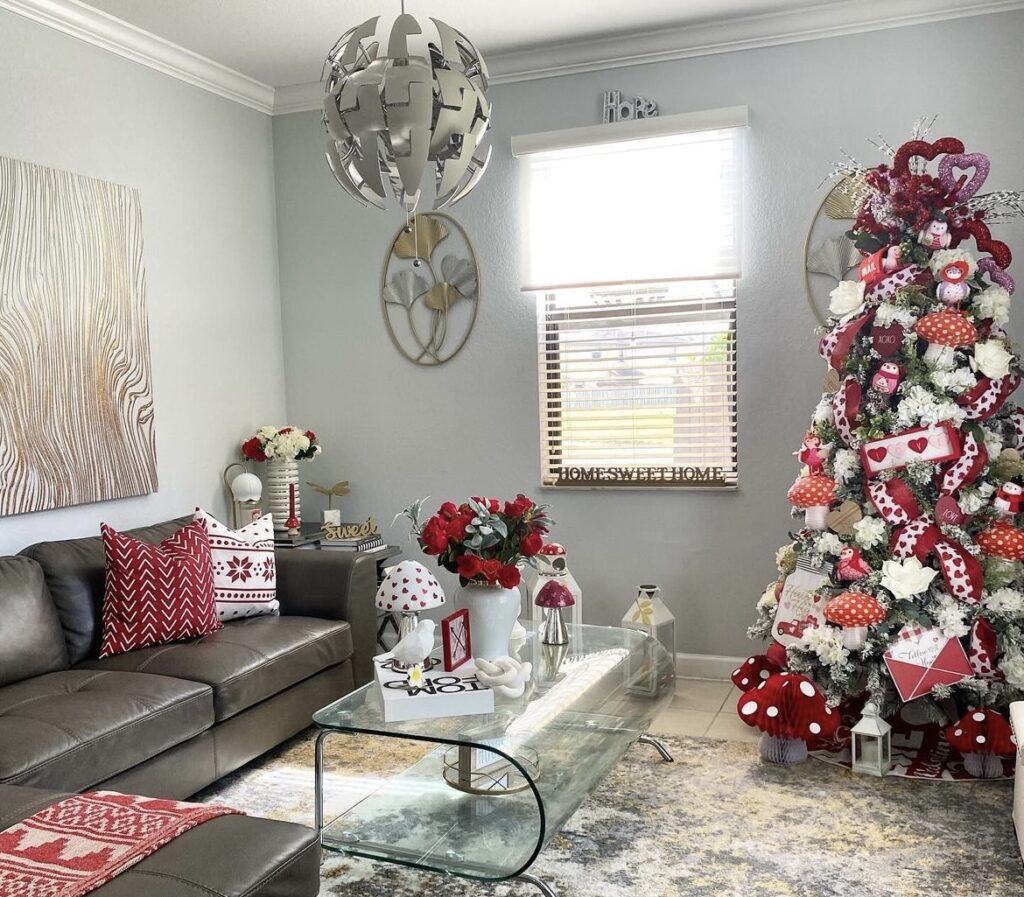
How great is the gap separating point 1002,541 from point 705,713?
1334mm

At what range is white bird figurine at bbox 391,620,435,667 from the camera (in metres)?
2.83

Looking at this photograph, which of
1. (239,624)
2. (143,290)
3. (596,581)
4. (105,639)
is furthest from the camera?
(596,581)

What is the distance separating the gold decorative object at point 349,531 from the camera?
14.9ft

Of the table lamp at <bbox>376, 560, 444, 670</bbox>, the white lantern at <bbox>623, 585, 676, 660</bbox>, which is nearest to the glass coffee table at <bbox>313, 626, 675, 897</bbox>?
the table lamp at <bbox>376, 560, 444, 670</bbox>

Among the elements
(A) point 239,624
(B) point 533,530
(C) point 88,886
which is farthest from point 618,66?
(C) point 88,886

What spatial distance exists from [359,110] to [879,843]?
7.70ft

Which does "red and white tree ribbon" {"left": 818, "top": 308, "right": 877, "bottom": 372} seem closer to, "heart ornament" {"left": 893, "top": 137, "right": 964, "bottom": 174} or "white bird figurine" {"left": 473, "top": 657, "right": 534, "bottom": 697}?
"heart ornament" {"left": 893, "top": 137, "right": 964, "bottom": 174}

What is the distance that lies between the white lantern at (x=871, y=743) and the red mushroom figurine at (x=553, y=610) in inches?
39.4

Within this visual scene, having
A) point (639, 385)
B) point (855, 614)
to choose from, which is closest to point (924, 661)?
point (855, 614)

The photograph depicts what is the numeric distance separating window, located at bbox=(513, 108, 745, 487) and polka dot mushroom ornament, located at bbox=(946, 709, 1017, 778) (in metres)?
1.44

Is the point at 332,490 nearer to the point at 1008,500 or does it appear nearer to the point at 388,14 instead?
the point at 388,14

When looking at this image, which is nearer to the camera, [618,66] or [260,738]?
[260,738]

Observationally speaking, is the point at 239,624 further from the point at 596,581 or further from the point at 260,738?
the point at 596,581

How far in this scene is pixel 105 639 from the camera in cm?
337
